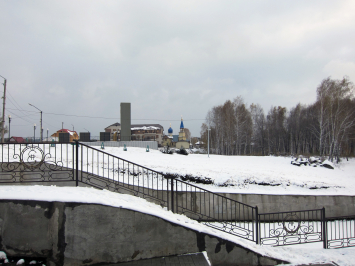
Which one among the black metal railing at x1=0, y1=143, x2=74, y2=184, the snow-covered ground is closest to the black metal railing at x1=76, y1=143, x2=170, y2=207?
the snow-covered ground

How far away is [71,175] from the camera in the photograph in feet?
20.7

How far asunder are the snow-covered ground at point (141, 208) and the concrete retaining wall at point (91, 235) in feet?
0.37

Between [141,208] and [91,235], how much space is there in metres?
1.18

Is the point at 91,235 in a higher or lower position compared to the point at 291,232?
higher

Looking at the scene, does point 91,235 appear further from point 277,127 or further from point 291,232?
point 277,127

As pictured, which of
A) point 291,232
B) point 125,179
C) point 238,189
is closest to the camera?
point 291,232

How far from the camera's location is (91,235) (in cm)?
450

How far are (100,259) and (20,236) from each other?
171 cm

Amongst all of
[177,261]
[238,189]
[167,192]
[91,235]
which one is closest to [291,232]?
[177,261]

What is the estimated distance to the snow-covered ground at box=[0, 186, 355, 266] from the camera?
456 centimetres

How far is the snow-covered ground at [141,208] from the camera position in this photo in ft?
15.0

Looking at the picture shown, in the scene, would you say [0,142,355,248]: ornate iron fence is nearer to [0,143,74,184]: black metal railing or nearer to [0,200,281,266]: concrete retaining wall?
[0,143,74,184]: black metal railing

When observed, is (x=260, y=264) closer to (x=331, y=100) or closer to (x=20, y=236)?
(x=20, y=236)

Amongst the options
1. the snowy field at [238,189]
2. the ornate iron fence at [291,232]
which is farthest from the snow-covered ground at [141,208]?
the ornate iron fence at [291,232]
